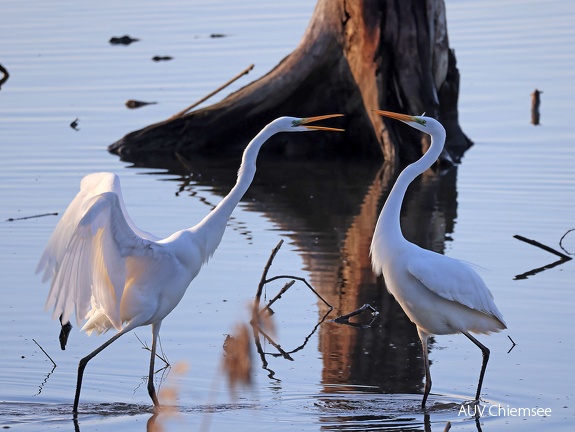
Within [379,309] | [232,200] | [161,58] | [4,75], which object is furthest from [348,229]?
[161,58]

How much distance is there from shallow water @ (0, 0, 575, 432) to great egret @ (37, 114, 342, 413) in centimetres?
46

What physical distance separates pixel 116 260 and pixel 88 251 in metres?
0.24

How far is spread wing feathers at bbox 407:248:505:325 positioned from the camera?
23.5 feet

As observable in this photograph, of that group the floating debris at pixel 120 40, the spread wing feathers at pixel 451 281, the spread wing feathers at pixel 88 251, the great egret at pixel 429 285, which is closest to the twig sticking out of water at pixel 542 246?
the great egret at pixel 429 285

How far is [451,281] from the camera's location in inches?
284

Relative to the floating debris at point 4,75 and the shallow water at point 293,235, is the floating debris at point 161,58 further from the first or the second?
the floating debris at point 4,75

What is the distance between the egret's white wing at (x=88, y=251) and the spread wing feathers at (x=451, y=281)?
162 cm

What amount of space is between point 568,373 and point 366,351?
4.46ft

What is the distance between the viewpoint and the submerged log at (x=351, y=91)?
1408 centimetres

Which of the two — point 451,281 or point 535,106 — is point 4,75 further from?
point 451,281

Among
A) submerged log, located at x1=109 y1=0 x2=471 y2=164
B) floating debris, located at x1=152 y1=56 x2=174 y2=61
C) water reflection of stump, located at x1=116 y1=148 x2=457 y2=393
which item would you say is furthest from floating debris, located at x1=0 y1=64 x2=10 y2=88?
water reflection of stump, located at x1=116 y1=148 x2=457 y2=393

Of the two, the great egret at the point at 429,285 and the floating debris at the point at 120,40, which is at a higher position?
the great egret at the point at 429,285

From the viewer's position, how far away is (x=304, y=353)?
8.03 meters

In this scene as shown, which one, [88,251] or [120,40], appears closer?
[88,251]
